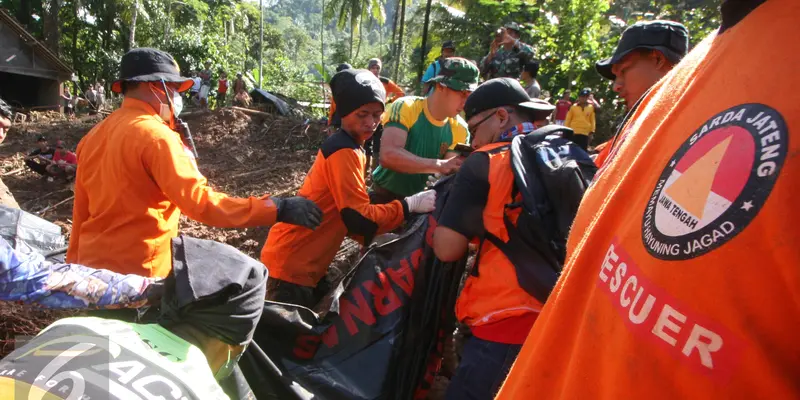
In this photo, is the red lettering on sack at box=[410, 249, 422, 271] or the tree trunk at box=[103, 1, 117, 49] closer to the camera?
the red lettering on sack at box=[410, 249, 422, 271]

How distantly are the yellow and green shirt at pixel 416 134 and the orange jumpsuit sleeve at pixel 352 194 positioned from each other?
0.86 meters

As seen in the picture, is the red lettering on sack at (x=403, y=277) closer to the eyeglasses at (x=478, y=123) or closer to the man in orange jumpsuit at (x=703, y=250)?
the eyeglasses at (x=478, y=123)

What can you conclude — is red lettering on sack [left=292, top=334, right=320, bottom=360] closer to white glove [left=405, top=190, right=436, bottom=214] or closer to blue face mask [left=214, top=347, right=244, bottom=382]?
blue face mask [left=214, top=347, right=244, bottom=382]

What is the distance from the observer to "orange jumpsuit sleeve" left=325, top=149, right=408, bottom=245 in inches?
116

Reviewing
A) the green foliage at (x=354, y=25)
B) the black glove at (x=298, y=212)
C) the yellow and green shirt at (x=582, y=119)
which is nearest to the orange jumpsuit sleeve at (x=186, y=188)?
the black glove at (x=298, y=212)

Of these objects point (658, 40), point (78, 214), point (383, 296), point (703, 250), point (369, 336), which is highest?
point (658, 40)

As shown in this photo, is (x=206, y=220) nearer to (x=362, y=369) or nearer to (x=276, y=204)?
(x=276, y=204)

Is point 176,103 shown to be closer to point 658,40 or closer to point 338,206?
point 338,206

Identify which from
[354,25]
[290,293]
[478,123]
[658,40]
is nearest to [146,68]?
[290,293]

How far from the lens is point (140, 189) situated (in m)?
2.48

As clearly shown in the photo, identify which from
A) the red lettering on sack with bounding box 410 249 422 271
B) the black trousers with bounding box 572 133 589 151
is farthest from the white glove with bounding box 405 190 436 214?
the black trousers with bounding box 572 133 589 151

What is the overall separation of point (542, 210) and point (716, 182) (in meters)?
1.40

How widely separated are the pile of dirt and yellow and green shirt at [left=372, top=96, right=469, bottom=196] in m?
1.05

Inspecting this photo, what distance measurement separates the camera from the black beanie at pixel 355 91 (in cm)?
300
